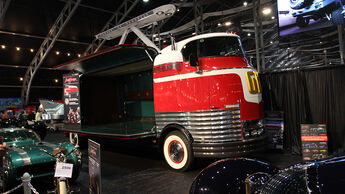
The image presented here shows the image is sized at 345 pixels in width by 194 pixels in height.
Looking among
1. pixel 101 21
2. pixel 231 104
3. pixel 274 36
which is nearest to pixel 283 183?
pixel 231 104

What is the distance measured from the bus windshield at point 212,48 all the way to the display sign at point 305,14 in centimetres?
344

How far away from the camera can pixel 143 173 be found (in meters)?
6.02

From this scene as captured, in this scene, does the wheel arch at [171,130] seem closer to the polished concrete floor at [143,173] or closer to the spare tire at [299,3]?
the polished concrete floor at [143,173]

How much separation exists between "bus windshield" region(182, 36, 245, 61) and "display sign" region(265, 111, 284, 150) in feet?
7.80

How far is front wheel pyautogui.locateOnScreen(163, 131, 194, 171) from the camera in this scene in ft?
18.7

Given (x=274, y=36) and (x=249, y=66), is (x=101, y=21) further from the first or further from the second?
(x=249, y=66)

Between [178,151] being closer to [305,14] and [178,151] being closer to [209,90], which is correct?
[209,90]

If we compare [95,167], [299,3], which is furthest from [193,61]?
[299,3]

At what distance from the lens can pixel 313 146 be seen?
19.6ft

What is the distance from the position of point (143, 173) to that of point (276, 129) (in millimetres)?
3878

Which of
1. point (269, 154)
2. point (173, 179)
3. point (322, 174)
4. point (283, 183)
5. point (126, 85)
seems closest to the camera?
point (322, 174)

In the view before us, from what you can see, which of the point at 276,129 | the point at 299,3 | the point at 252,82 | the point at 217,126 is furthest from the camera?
the point at 299,3

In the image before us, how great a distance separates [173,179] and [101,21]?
1553cm

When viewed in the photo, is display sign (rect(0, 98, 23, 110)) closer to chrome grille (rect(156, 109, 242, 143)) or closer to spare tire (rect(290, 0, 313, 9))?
chrome grille (rect(156, 109, 242, 143))
